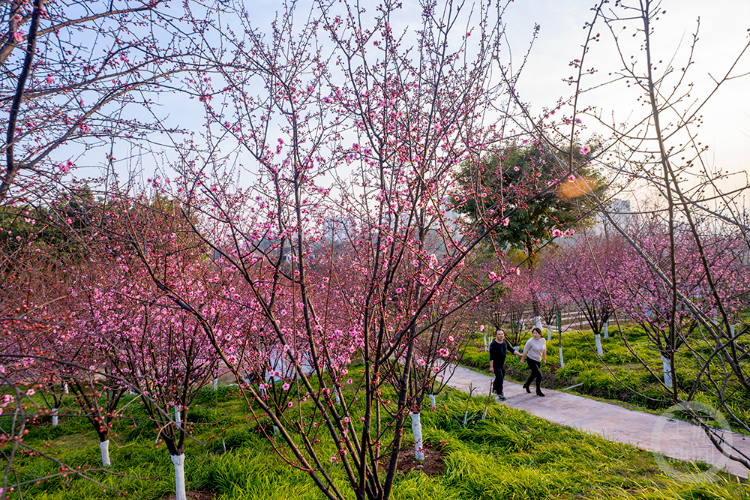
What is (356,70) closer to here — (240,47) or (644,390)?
(240,47)

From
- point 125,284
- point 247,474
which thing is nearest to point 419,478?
point 247,474

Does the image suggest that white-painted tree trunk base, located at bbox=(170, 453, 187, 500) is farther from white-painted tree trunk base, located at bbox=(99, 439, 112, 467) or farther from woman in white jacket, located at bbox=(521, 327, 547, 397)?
woman in white jacket, located at bbox=(521, 327, 547, 397)

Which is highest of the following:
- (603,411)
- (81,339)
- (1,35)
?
(1,35)

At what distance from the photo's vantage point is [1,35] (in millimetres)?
2430

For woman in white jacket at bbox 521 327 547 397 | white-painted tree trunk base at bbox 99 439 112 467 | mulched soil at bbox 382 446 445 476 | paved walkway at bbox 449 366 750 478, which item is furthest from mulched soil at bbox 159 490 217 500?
woman in white jacket at bbox 521 327 547 397

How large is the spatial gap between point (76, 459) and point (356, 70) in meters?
7.17

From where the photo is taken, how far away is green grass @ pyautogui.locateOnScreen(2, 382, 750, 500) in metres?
4.29

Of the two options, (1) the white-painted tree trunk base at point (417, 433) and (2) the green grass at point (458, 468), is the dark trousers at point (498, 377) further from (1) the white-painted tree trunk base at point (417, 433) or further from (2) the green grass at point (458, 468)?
(1) the white-painted tree trunk base at point (417, 433)

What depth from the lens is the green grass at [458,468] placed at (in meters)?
4.29

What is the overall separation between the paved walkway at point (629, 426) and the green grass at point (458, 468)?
1.28ft

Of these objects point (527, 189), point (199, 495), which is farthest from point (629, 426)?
point (199, 495)

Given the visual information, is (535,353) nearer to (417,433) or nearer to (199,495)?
(417,433)

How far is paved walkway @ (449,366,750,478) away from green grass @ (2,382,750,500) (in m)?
0.39

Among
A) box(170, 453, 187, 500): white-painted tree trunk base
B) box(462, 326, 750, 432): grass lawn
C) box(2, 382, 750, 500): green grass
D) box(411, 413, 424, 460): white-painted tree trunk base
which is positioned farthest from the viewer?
box(462, 326, 750, 432): grass lawn
